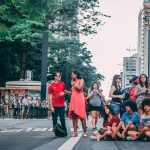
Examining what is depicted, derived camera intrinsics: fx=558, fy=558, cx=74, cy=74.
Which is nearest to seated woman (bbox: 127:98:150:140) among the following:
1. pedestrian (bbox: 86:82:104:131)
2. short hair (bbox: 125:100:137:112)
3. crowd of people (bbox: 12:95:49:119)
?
short hair (bbox: 125:100:137:112)

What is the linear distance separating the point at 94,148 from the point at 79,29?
42251 millimetres

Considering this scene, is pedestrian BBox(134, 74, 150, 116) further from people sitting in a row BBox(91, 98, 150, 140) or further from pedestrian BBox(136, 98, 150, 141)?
pedestrian BBox(136, 98, 150, 141)

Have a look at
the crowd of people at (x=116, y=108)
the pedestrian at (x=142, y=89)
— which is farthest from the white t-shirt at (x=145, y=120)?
the pedestrian at (x=142, y=89)

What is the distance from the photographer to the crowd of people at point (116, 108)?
1200 cm

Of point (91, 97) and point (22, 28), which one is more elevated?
point (22, 28)

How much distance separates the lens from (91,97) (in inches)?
677

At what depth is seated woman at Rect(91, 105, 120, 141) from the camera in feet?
39.8

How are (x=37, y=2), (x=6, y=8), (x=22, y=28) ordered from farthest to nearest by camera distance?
(x=22, y=28) < (x=6, y=8) < (x=37, y=2)

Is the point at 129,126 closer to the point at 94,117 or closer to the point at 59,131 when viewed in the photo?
the point at 59,131

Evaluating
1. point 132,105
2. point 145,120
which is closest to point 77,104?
point 132,105

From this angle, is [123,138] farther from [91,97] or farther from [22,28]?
[22,28]

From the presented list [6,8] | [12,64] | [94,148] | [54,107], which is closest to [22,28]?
[12,64]

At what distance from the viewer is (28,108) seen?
3653 centimetres

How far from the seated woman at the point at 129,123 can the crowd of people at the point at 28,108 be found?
925 inches
